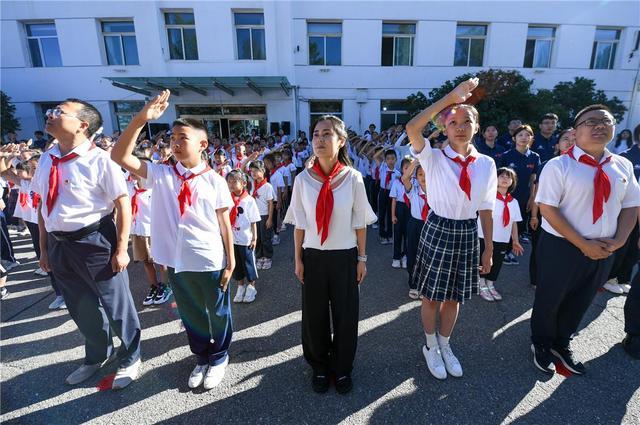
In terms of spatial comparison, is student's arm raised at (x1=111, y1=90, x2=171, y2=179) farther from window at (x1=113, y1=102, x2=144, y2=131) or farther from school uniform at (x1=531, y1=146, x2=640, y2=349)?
window at (x1=113, y1=102, x2=144, y2=131)

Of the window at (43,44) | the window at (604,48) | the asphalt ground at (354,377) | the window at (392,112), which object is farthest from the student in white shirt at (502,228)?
the window at (43,44)

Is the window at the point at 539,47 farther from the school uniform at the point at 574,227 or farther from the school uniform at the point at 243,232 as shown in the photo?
the school uniform at the point at 243,232

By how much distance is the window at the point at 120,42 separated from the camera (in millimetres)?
13719

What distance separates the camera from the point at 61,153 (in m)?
2.27

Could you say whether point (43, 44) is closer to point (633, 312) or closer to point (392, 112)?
point (392, 112)

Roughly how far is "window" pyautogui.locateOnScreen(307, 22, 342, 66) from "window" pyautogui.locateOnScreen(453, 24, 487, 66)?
5.27 metres

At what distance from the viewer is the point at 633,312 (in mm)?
2771

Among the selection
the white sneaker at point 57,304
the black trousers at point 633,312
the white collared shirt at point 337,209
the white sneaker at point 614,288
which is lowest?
the white sneaker at point 57,304

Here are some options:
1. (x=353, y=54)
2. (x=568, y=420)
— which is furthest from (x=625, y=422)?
(x=353, y=54)

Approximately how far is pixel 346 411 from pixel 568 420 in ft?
4.82

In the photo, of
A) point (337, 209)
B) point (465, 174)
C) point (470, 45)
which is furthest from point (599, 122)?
point (470, 45)

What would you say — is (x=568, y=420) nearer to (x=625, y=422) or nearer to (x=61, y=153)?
(x=625, y=422)

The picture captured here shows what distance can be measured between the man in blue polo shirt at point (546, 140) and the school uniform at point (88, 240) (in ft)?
20.0

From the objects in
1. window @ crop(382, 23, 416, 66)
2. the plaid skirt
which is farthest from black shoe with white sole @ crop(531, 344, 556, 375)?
window @ crop(382, 23, 416, 66)
